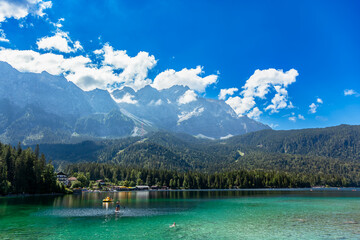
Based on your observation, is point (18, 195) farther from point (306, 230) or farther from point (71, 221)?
point (306, 230)

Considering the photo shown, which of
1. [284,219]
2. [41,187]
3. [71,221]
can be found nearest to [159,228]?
[71,221]

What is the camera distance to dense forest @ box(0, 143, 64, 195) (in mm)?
127406

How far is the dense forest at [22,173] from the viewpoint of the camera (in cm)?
12741

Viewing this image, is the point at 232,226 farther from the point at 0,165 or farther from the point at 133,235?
the point at 0,165

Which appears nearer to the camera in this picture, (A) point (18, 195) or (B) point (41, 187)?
(A) point (18, 195)

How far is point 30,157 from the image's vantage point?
464 ft

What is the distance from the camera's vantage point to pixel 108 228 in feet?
188

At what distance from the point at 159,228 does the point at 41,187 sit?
4530 inches

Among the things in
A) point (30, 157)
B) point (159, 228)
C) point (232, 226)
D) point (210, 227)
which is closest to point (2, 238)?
point (159, 228)

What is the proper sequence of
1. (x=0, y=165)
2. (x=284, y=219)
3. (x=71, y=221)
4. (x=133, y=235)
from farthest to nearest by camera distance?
(x=0, y=165)
(x=284, y=219)
(x=71, y=221)
(x=133, y=235)

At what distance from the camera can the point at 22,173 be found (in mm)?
132000

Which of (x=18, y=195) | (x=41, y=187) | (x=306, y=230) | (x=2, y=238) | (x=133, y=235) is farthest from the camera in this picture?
(x=41, y=187)

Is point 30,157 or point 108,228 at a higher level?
point 30,157

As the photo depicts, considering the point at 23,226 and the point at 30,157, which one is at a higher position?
the point at 30,157
